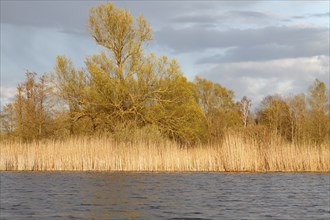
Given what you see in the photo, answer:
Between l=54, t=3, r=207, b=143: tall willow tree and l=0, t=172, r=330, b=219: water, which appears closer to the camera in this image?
l=0, t=172, r=330, b=219: water

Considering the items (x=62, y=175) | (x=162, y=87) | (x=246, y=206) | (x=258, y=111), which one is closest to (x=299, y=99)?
(x=258, y=111)

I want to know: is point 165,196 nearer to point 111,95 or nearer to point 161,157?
point 161,157

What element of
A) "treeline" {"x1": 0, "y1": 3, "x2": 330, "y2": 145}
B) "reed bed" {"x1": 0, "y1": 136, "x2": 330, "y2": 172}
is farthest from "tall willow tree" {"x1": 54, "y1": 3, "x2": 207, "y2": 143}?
"reed bed" {"x1": 0, "y1": 136, "x2": 330, "y2": 172}

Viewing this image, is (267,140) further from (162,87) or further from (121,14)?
(121,14)

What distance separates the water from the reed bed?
1205 mm

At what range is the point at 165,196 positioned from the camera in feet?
45.6

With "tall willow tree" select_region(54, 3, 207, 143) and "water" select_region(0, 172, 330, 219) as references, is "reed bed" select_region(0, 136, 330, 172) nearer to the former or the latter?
"water" select_region(0, 172, 330, 219)

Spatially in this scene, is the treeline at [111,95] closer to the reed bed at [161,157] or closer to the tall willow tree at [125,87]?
the tall willow tree at [125,87]

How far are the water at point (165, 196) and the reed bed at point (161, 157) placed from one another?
1205mm

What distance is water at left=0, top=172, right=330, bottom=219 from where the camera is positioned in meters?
10.8

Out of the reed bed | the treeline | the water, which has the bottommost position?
the water

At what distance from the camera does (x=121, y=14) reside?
3391 cm

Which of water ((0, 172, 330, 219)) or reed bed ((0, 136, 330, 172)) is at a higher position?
reed bed ((0, 136, 330, 172))

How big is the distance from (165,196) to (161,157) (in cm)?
856
